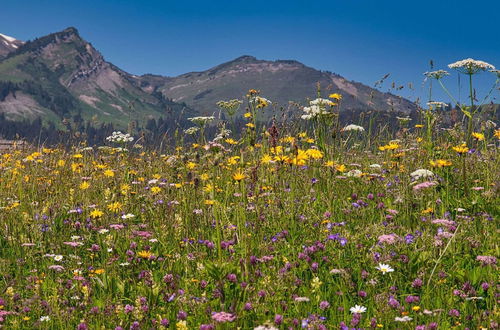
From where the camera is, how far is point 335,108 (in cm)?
843

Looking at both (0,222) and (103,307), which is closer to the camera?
(103,307)

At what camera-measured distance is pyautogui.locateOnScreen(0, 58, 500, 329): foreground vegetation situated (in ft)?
12.0

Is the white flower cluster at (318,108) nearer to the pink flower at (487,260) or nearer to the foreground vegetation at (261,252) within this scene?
Result: the foreground vegetation at (261,252)

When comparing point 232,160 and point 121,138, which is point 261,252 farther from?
point 121,138

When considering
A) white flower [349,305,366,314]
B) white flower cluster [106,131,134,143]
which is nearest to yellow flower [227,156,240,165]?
white flower cluster [106,131,134,143]

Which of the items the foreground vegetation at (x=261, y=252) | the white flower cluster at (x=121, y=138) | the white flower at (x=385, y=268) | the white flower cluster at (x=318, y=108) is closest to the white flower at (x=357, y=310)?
the foreground vegetation at (x=261, y=252)

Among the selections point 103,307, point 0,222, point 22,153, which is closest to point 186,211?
point 103,307

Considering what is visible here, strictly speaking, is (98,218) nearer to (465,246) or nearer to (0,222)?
(0,222)

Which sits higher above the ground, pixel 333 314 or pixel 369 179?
pixel 369 179

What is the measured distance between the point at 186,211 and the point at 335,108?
12.4 feet

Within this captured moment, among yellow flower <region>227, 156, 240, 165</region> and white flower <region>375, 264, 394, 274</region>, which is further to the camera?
yellow flower <region>227, 156, 240, 165</region>

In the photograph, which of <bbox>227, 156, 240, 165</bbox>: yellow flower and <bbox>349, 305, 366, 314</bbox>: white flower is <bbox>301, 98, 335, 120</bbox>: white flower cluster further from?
<bbox>349, 305, 366, 314</bbox>: white flower

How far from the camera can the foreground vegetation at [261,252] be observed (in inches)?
144

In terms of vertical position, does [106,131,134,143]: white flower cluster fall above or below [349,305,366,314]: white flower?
above
